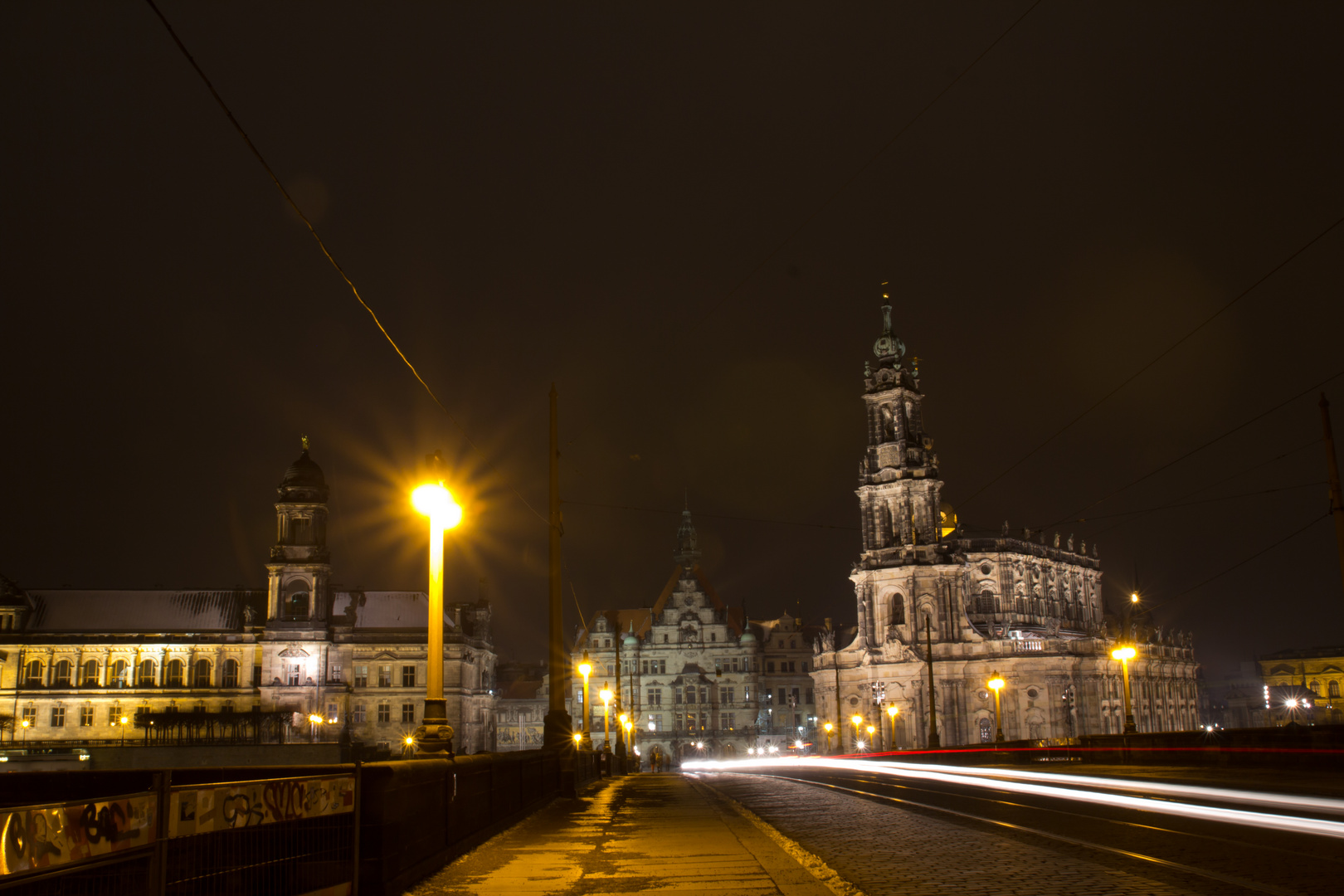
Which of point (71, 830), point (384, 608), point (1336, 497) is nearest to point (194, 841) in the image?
point (71, 830)

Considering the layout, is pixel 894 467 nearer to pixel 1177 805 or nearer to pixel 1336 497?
pixel 1336 497

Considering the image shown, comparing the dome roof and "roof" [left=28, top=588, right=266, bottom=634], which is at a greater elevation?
the dome roof

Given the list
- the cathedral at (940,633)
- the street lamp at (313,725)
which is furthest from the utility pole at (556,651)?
the street lamp at (313,725)

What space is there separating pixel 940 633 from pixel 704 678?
25955 millimetres

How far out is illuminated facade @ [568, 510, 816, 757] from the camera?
108250mm

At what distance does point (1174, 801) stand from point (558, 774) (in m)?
12.4

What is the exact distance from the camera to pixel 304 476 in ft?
312

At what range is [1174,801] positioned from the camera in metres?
19.3

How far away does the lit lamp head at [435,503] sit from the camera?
46.9 feet

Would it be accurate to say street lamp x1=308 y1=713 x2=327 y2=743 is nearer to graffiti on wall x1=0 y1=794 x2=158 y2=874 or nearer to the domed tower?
the domed tower

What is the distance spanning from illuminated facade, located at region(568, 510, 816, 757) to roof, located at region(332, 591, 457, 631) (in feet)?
56.5

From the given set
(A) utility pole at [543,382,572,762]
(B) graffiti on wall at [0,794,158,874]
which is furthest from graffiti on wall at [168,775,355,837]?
(A) utility pole at [543,382,572,762]

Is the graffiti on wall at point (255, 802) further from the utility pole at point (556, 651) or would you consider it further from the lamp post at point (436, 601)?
the utility pole at point (556, 651)

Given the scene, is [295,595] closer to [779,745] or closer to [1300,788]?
[779,745]
